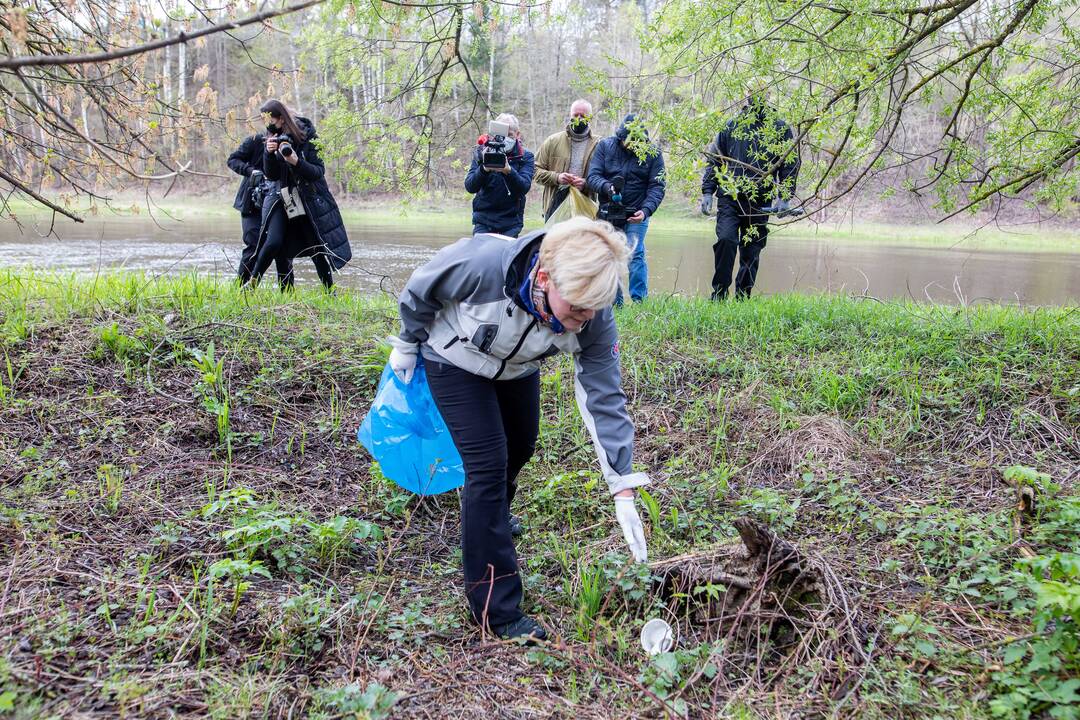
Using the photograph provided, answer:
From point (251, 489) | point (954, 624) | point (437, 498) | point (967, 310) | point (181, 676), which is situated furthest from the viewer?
point (967, 310)

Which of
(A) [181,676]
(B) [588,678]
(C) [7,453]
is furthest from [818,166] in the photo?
(C) [7,453]

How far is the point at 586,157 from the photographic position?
21.6 ft

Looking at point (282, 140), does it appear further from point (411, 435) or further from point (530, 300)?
point (530, 300)

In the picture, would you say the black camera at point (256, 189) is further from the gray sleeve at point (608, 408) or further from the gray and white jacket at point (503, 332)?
the gray sleeve at point (608, 408)

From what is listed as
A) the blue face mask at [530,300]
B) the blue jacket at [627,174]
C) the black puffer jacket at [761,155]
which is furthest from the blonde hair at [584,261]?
the blue jacket at [627,174]

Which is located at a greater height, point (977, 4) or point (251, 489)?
point (977, 4)

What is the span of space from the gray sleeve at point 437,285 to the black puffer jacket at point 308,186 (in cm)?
316

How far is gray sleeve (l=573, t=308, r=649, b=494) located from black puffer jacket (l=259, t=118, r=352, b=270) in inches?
137

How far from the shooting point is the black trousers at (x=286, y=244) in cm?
560

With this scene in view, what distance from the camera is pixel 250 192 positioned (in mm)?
5691

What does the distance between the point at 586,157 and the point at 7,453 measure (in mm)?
4862

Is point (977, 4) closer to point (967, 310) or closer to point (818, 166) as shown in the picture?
point (818, 166)

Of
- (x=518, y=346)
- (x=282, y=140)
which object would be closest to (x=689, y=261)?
(x=282, y=140)

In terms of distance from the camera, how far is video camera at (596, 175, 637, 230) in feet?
20.4
